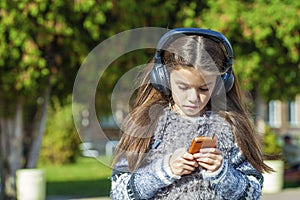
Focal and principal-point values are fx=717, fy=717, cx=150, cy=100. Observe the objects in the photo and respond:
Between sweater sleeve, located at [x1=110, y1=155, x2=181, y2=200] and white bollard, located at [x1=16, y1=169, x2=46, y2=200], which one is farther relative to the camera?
white bollard, located at [x1=16, y1=169, x2=46, y2=200]

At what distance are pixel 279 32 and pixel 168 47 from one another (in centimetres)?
1081

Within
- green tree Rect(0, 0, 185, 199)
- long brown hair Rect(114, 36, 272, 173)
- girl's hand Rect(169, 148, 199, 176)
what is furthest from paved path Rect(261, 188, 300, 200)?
girl's hand Rect(169, 148, 199, 176)

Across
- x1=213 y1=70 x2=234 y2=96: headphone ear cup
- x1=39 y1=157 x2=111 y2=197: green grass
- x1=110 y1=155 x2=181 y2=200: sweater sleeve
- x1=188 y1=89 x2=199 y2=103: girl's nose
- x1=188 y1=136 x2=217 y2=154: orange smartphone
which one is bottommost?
x1=39 y1=157 x2=111 y2=197: green grass

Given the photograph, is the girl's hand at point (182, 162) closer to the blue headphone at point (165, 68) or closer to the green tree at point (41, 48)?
the blue headphone at point (165, 68)

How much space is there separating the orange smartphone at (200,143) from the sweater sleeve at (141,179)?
0.49ft

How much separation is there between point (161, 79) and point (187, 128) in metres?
0.20

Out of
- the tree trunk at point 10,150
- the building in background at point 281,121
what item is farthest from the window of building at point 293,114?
the tree trunk at point 10,150

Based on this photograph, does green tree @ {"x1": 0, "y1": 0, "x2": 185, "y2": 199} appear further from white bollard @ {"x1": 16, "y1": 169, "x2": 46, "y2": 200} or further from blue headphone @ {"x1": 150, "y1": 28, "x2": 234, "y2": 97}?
blue headphone @ {"x1": 150, "y1": 28, "x2": 234, "y2": 97}

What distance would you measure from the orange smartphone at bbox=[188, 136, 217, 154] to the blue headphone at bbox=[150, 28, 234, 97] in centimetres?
39

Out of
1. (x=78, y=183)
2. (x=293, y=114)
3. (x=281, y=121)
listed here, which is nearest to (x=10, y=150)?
(x=78, y=183)

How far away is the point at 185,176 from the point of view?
7.89 ft

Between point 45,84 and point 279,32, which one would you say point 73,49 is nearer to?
point 45,84

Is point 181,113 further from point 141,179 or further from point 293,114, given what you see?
point 293,114

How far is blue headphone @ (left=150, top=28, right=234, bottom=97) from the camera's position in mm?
2551
